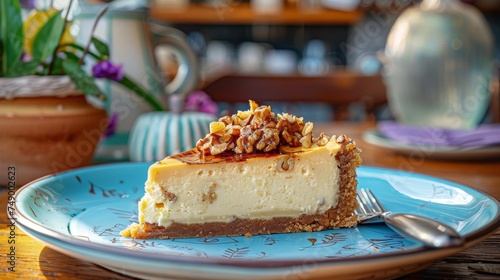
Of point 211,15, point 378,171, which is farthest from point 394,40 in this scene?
point 211,15

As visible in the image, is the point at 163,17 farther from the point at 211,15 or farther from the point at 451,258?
the point at 451,258

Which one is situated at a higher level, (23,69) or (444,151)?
(23,69)

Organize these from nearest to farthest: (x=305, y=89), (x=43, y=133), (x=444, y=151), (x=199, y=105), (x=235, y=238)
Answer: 1. (x=235, y=238)
2. (x=43, y=133)
3. (x=444, y=151)
4. (x=199, y=105)
5. (x=305, y=89)

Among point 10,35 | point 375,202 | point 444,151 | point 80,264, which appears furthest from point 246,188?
point 444,151

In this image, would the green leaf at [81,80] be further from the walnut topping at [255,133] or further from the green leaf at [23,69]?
the walnut topping at [255,133]

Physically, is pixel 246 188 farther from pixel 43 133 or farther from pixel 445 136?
pixel 445 136

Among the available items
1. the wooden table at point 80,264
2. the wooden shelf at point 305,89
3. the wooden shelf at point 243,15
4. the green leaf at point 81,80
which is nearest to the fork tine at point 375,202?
the wooden table at point 80,264
